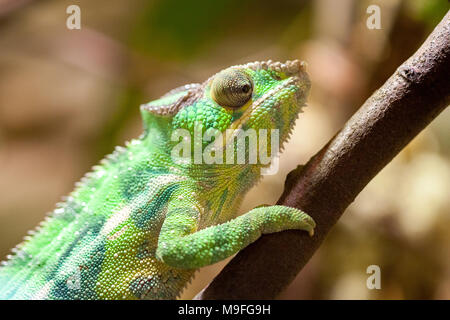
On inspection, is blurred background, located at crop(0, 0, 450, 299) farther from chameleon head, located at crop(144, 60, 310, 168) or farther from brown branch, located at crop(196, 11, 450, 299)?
brown branch, located at crop(196, 11, 450, 299)

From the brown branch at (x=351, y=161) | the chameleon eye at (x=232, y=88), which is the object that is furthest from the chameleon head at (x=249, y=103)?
the brown branch at (x=351, y=161)

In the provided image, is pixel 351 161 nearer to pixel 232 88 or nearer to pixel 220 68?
pixel 232 88

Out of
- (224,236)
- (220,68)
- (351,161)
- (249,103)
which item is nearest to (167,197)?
(224,236)

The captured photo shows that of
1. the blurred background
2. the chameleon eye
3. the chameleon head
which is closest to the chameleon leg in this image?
the chameleon head

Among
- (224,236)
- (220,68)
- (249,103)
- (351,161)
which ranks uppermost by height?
(220,68)

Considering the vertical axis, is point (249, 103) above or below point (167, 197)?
above

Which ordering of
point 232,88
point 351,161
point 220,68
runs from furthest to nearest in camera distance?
point 220,68
point 232,88
point 351,161

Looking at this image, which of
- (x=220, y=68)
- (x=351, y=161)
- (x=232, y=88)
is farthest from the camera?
(x=220, y=68)

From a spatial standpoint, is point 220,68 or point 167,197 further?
point 220,68

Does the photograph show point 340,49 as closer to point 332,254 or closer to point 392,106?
point 332,254
